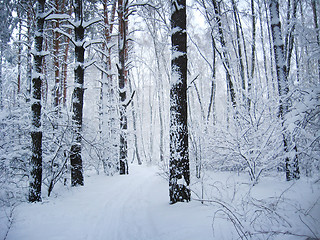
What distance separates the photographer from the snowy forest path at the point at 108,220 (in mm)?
2854

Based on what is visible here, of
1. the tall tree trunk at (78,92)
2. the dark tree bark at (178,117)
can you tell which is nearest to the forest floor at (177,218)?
the dark tree bark at (178,117)

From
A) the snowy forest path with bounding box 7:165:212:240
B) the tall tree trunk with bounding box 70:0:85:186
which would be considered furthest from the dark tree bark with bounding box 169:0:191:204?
the tall tree trunk with bounding box 70:0:85:186

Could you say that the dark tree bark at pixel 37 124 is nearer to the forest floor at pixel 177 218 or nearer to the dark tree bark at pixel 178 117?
the forest floor at pixel 177 218

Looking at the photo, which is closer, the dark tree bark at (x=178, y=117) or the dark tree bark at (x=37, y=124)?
the dark tree bark at (x=178, y=117)

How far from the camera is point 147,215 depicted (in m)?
3.73

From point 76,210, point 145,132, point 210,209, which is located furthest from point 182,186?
point 145,132

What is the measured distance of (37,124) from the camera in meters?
4.68

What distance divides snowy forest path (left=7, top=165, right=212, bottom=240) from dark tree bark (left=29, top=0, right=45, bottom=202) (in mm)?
434

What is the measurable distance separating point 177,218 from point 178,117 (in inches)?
82.6

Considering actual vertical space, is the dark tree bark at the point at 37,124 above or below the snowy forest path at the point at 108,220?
above

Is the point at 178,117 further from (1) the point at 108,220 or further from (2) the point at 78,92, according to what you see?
(2) the point at 78,92

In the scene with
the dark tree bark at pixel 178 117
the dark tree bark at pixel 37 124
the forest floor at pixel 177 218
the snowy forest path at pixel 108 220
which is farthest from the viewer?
the dark tree bark at pixel 37 124

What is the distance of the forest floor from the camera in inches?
92.6

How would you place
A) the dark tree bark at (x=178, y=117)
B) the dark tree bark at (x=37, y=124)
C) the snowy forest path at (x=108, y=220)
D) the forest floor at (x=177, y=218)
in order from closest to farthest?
1. the forest floor at (x=177, y=218)
2. the snowy forest path at (x=108, y=220)
3. the dark tree bark at (x=178, y=117)
4. the dark tree bark at (x=37, y=124)
